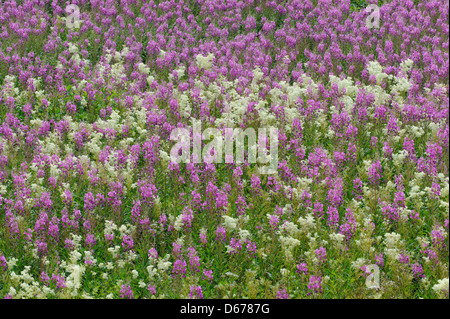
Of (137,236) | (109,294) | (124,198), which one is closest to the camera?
(109,294)

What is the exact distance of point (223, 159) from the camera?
834 centimetres

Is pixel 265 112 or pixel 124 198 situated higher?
pixel 265 112

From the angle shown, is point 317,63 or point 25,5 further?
point 25,5

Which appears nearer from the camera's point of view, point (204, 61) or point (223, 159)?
point (223, 159)

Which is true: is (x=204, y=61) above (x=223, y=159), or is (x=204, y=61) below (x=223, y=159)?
above

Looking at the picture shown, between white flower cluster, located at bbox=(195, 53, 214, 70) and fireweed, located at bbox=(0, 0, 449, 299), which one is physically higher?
white flower cluster, located at bbox=(195, 53, 214, 70)

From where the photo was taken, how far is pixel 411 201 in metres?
7.38

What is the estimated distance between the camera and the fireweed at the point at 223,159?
6398mm

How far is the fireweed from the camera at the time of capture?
21.0ft

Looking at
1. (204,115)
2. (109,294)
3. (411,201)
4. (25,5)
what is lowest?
(109,294)
